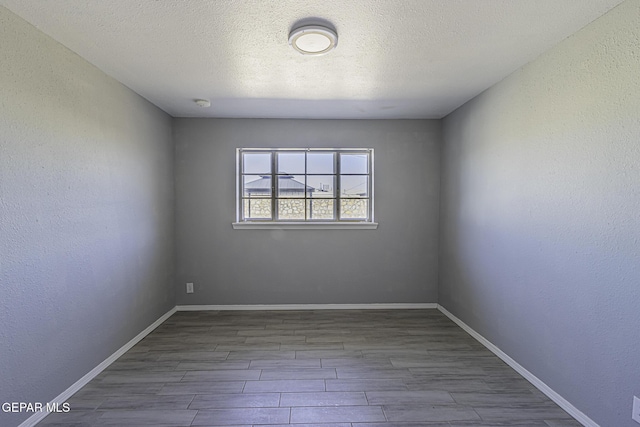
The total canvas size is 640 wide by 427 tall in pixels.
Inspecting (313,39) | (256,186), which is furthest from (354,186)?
(313,39)

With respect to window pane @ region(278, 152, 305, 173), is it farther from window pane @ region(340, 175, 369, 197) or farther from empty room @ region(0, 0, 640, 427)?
window pane @ region(340, 175, 369, 197)

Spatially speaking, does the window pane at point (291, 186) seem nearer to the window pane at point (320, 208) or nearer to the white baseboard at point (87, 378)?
the window pane at point (320, 208)

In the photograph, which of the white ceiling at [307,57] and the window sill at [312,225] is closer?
the white ceiling at [307,57]

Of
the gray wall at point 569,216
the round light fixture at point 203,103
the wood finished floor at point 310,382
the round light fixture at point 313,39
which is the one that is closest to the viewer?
the gray wall at point 569,216

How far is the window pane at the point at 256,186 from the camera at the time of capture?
3.82 m

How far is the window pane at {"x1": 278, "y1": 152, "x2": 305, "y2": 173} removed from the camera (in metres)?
3.84

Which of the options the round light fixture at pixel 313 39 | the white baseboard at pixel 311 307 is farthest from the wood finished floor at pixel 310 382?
the round light fixture at pixel 313 39

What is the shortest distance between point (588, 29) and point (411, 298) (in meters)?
2.96

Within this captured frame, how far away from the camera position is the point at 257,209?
3844 millimetres

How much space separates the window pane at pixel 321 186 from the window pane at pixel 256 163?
1.78 ft

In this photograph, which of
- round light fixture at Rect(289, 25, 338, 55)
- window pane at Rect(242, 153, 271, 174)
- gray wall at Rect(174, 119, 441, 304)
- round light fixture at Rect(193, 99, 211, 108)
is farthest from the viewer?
window pane at Rect(242, 153, 271, 174)

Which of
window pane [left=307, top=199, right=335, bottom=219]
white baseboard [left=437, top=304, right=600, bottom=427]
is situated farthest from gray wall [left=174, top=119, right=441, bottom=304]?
white baseboard [left=437, top=304, right=600, bottom=427]

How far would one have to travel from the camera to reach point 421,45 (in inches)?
78.9

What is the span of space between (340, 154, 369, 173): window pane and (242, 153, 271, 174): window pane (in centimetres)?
91
